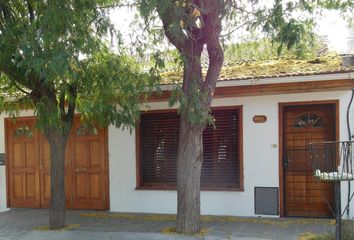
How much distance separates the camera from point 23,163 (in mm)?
11633

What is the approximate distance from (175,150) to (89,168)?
2216mm

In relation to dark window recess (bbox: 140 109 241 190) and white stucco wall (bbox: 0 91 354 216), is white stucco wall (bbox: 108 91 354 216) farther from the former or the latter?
dark window recess (bbox: 140 109 241 190)

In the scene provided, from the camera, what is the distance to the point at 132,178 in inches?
411

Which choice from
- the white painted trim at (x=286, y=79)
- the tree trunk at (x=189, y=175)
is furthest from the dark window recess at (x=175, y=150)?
the tree trunk at (x=189, y=175)

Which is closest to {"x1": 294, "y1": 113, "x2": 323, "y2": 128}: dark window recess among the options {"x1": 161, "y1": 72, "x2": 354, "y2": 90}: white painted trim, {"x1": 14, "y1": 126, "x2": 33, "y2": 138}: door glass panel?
{"x1": 161, "y1": 72, "x2": 354, "y2": 90}: white painted trim

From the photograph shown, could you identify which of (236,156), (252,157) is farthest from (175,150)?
(252,157)

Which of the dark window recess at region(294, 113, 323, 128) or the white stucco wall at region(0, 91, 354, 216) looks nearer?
the white stucco wall at region(0, 91, 354, 216)

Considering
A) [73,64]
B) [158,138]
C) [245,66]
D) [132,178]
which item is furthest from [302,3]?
[132,178]

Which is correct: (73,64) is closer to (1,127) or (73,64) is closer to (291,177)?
(291,177)

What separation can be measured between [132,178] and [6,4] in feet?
15.3

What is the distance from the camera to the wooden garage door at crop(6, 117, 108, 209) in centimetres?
1081

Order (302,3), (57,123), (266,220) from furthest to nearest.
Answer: (266,220)
(57,123)
(302,3)

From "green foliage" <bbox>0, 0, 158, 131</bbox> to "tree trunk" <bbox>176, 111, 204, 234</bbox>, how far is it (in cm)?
102

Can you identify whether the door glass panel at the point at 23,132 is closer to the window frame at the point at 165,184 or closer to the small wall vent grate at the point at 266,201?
the window frame at the point at 165,184
